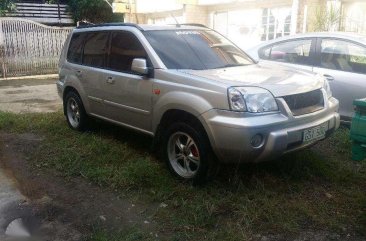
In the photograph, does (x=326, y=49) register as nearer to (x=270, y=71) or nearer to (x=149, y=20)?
(x=270, y=71)

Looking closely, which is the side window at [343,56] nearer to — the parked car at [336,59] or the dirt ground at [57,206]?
the parked car at [336,59]

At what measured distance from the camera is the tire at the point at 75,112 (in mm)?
6246

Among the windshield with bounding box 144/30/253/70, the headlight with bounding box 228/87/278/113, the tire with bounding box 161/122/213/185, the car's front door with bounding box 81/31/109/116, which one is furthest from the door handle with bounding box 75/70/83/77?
the headlight with bounding box 228/87/278/113

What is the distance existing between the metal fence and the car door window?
10.4 metres

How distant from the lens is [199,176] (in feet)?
13.7

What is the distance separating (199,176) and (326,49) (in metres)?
3.27

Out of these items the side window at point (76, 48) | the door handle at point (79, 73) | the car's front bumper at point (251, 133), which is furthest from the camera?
the side window at point (76, 48)

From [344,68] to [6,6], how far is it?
1843 cm

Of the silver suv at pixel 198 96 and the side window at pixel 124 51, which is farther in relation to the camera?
the side window at pixel 124 51

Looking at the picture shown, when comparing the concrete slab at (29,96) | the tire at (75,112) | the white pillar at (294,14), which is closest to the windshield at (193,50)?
the tire at (75,112)

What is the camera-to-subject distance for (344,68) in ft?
19.6

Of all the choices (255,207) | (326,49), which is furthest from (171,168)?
(326,49)

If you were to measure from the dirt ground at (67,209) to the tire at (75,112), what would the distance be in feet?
4.71

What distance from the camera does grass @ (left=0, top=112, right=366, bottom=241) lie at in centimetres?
352
